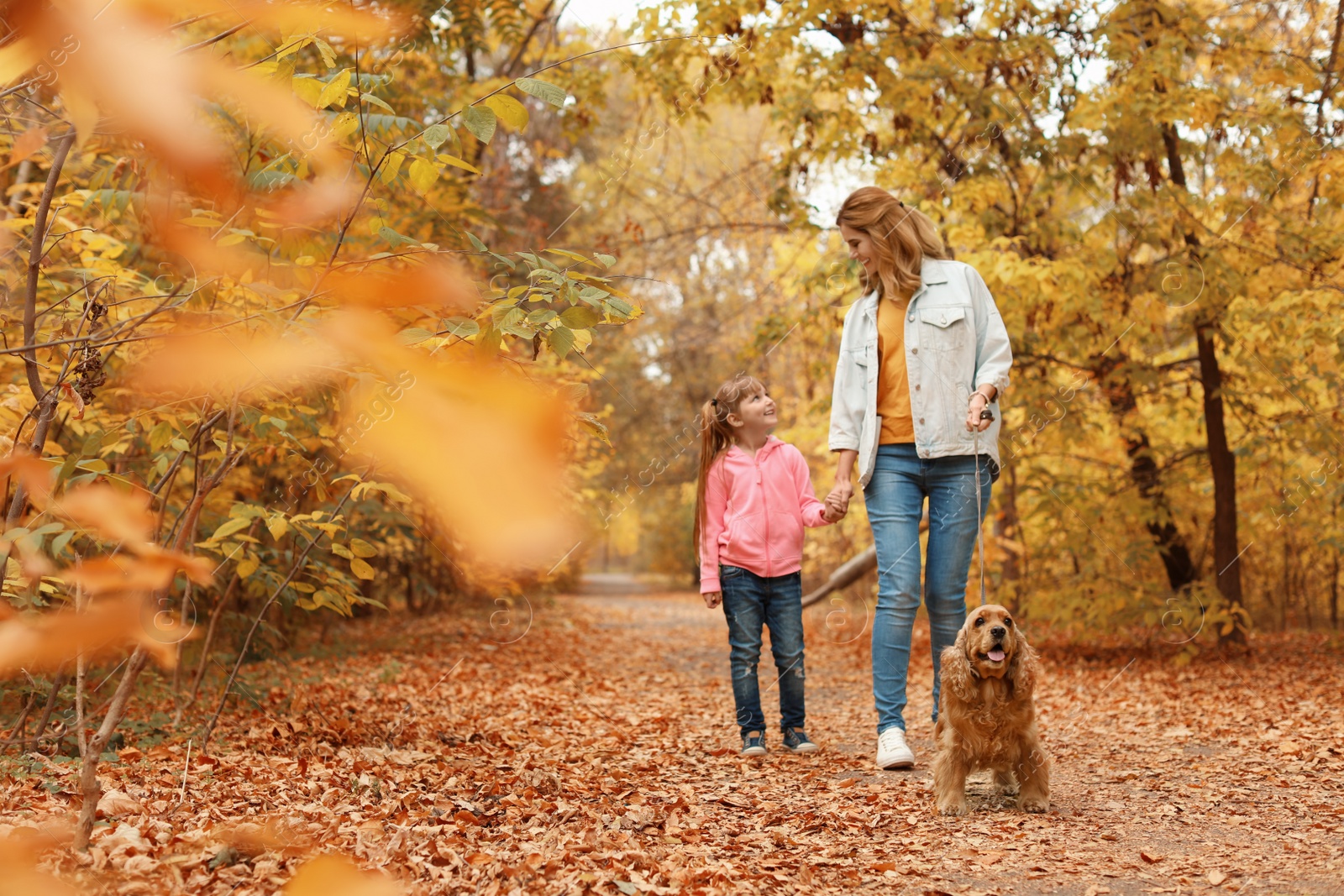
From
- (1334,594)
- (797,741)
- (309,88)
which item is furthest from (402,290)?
(1334,594)

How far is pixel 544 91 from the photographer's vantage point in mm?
2002

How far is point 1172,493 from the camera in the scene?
8461 mm

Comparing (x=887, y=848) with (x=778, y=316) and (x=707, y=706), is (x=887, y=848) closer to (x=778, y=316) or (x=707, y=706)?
(x=707, y=706)

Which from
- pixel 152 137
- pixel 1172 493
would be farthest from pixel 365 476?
pixel 1172 493

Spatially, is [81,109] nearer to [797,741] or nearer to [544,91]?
[544,91]

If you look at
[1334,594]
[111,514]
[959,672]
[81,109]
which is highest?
[81,109]

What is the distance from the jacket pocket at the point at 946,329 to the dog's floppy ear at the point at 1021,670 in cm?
131

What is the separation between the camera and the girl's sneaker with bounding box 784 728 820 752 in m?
4.76

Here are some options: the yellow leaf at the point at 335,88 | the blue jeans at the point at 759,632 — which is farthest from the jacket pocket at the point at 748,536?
the yellow leaf at the point at 335,88

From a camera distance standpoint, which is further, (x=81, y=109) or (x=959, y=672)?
(x=959, y=672)

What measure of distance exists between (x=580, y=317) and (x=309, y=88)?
0.82 metres

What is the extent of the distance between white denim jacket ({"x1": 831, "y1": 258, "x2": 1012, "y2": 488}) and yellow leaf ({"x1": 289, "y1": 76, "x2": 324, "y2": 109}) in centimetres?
248

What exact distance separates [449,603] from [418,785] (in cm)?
1220

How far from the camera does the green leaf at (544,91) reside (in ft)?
6.48
